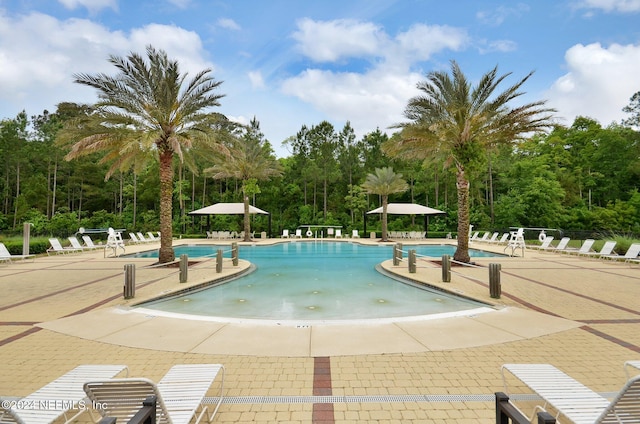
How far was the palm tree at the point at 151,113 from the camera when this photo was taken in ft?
37.8

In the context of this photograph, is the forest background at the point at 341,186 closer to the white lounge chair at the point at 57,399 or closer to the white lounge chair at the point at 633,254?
the white lounge chair at the point at 633,254

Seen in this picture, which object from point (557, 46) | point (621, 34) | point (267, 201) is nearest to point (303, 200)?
point (267, 201)

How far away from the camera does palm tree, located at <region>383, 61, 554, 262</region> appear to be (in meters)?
11.9

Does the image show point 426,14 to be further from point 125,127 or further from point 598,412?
point 598,412

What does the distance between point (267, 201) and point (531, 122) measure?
88.9 feet

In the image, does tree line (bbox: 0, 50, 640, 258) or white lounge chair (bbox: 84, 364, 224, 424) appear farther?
tree line (bbox: 0, 50, 640, 258)

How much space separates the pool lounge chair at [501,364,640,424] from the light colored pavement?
1.49 ft

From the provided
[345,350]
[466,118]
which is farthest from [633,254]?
[345,350]

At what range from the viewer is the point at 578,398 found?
2.54 m

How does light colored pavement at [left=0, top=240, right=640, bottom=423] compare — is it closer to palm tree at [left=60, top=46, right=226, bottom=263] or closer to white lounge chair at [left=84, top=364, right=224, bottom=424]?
white lounge chair at [left=84, top=364, right=224, bottom=424]

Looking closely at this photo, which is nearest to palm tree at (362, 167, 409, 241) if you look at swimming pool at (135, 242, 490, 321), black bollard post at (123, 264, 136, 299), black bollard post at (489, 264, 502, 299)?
swimming pool at (135, 242, 490, 321)

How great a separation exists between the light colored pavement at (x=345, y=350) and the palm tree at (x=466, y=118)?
18.9 ft

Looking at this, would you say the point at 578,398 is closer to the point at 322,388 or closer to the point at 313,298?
the point at 322,388

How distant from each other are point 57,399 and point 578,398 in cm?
405
